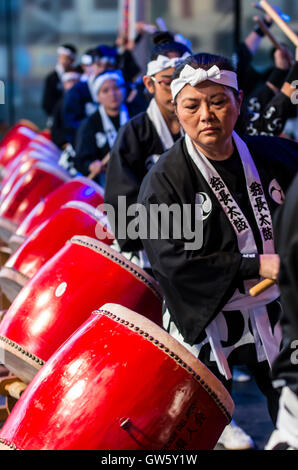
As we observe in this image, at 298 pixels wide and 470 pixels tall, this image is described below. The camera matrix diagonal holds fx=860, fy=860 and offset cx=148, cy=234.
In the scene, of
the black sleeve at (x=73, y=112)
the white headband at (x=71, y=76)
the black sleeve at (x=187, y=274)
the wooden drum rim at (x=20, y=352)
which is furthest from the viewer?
the white headband at (x=71, y=76)

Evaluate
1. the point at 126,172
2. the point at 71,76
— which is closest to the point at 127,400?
the point at 126,172

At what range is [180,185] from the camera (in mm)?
2061

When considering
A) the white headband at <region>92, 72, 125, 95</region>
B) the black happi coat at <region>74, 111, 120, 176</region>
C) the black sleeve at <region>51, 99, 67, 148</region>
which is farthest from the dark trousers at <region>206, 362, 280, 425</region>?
the black sleeve at <region>51, 99, 67, 148</region>

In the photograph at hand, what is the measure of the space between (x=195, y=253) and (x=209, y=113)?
1.11 feet

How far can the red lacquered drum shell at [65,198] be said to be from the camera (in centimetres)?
362

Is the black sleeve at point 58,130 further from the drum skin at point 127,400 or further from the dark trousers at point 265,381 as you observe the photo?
the drum skin at point 127,400

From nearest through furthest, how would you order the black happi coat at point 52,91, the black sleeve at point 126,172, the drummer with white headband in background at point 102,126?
the black sleeve at point 126,172 < the drummer with white headband in background at point 102,126 < the black happi coat at point 52,91

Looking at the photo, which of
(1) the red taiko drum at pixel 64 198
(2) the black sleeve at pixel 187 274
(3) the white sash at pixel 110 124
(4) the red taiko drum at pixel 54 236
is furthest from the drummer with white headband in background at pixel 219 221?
(3) the white sash at pixel 110 124

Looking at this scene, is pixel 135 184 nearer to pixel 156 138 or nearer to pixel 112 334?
pixel 156 138

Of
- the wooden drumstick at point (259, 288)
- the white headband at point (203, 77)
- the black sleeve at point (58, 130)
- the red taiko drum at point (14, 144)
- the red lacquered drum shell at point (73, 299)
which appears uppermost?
the white headband at point (203, 77)

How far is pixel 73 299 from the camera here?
2553mm

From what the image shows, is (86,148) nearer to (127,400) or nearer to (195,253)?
(195,253)

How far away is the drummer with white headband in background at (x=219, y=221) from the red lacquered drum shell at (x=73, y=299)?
34 cm

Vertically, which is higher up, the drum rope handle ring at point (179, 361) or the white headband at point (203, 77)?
the white headband at point (203, 77)
